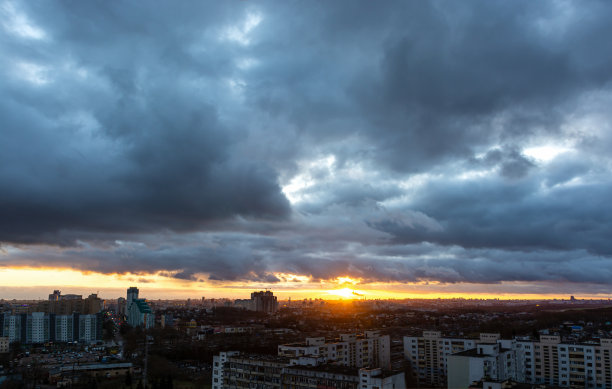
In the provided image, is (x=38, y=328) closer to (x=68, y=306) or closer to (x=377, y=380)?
(x=68, y=306)

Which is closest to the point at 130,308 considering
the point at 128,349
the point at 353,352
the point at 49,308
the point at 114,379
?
the point at 49,308

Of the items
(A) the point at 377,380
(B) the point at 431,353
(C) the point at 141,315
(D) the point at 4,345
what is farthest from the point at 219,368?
(C) the point at 141,315

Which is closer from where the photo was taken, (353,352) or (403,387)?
(403,387)

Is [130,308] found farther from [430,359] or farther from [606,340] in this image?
[606,340]

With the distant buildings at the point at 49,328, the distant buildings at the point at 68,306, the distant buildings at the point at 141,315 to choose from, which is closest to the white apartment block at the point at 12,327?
the distant buildings at the point at 49,328

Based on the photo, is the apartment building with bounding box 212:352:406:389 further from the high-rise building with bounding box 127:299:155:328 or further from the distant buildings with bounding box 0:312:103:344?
the high-rise building with bounding box 127:299:155:328
